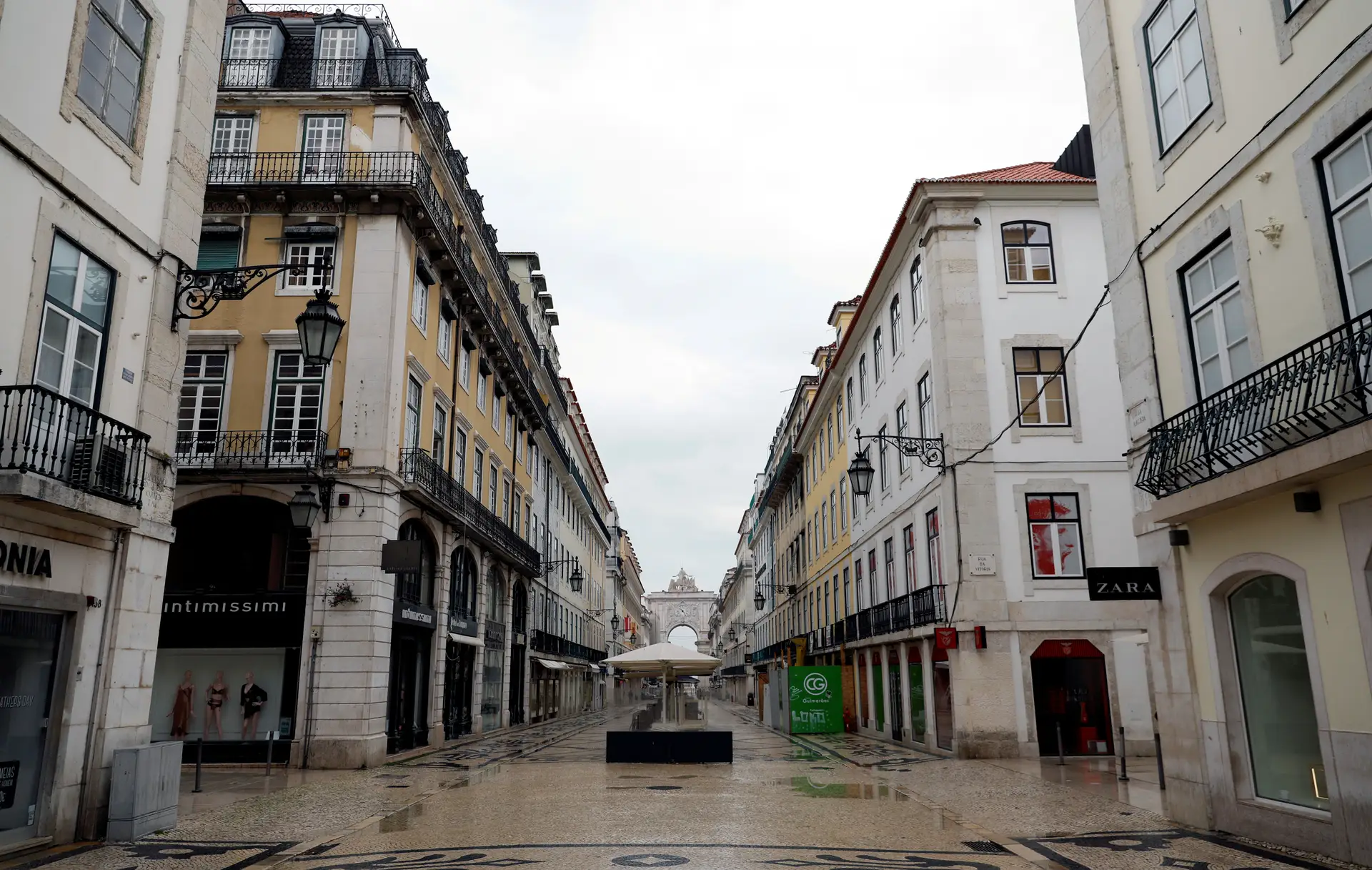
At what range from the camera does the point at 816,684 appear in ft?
93.4

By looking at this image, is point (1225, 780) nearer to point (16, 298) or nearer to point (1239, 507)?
point (1239, 507)

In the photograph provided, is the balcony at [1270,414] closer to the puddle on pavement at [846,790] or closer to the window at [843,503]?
the puddle on pavement at [846,790]

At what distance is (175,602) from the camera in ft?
63.6

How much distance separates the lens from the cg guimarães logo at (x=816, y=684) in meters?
28.4

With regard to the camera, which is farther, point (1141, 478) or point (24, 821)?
point (1141, 478)

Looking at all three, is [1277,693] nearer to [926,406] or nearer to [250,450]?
[926,406]

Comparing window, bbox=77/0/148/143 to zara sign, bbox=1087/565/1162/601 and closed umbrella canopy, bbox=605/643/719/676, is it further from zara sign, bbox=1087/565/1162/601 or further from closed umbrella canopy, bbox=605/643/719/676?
closed umbrella canopy, bbox=605/643/719/676

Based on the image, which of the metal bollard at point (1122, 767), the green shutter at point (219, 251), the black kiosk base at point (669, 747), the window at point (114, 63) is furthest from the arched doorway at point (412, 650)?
the metal bollard at point (1122, 767)

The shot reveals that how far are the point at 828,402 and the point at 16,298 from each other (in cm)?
3014

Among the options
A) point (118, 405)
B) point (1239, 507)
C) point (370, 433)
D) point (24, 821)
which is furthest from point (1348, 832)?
point (370, 433)

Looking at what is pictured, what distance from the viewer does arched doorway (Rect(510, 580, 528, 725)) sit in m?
34.1

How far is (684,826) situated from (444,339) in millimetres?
16808

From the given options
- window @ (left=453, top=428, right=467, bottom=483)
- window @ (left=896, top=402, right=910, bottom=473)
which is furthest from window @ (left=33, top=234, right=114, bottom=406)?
window @ (left=896, top=402, right=910, bottom=473)

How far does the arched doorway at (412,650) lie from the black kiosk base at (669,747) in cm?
493
